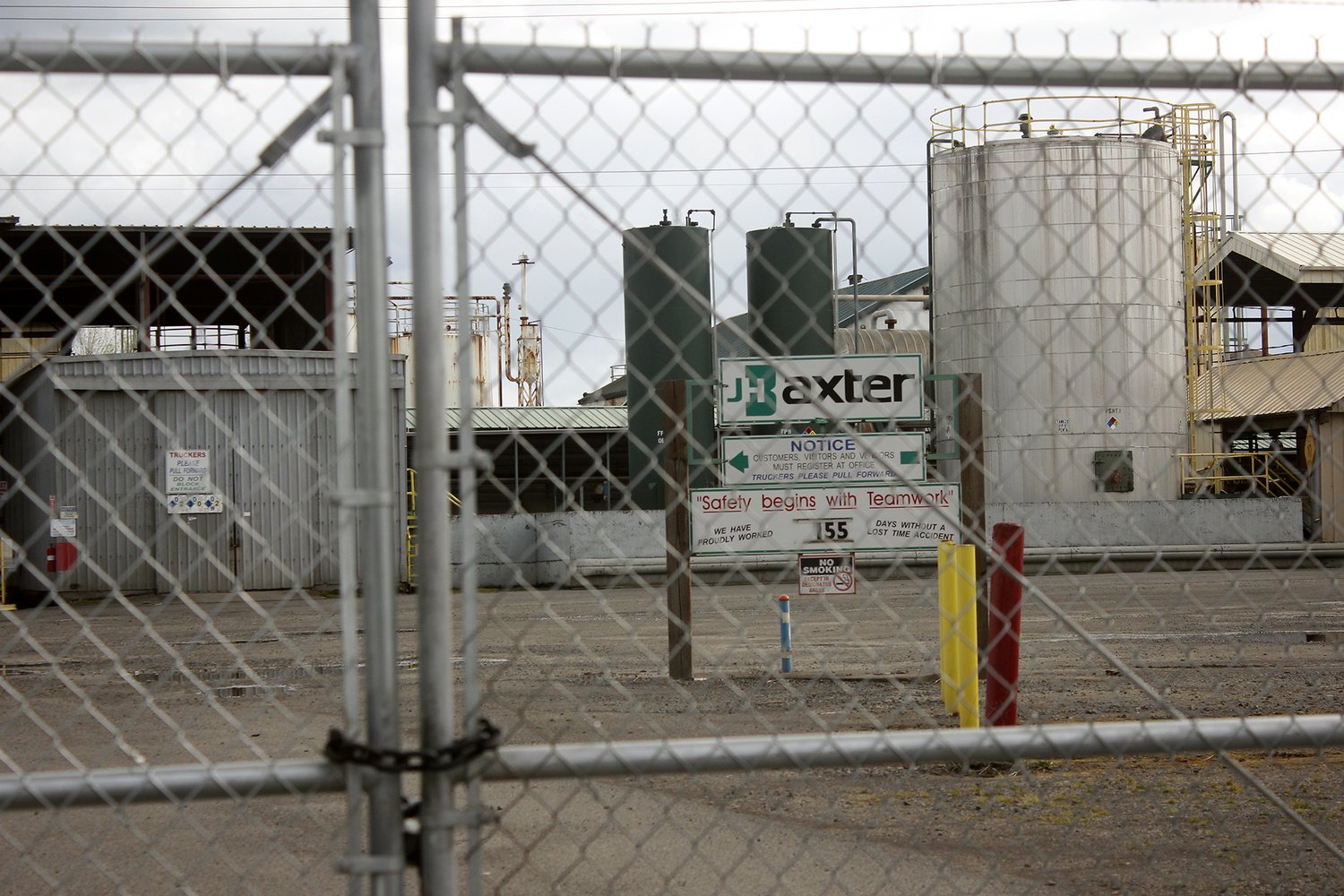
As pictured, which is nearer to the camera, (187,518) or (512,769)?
(512,769)

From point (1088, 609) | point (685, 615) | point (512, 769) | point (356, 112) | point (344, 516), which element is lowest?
point (1088, 609)

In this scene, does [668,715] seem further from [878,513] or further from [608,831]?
[608,831]

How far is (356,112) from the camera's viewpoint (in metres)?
2.07

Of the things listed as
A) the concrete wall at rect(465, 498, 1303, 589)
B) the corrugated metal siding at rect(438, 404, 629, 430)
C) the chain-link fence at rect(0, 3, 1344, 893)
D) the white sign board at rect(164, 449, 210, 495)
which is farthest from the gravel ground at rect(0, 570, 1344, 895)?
the corrugated metal siding at rect(438, 404, 629, 430)

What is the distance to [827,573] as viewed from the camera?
26.8ft

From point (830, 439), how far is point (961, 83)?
5.54 metres

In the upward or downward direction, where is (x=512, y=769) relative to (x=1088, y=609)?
upward

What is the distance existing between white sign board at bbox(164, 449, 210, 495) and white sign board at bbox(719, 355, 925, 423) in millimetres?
11419

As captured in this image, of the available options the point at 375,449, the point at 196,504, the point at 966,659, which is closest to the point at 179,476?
the point at 196,504

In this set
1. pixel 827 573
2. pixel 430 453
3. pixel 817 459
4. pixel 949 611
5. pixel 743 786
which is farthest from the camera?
pixel 827 573

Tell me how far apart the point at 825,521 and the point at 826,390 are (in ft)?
2.86

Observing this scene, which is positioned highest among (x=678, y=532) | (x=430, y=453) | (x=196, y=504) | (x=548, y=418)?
(x=548, y=418)

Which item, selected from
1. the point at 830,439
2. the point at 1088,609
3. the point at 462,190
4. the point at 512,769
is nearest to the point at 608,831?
the point at 512,769

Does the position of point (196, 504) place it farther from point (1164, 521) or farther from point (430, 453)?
point (430, 453)
